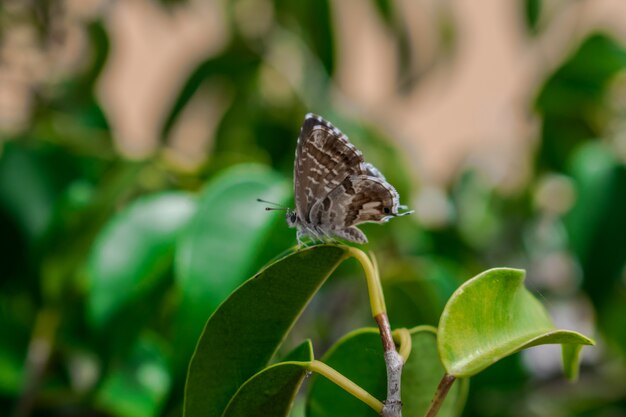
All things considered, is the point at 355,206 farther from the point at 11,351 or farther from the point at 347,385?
the point at 11,351

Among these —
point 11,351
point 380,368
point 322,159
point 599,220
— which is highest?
point 322,159

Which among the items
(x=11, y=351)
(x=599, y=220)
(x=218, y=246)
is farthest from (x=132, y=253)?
(x=599, y=220)

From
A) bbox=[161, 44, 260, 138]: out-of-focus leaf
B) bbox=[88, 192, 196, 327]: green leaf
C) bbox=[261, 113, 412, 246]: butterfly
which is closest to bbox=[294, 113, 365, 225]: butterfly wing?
bbox=[261, 113, 412, 246]: butterfly

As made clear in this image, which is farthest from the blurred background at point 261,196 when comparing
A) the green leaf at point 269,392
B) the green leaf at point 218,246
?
the green leaf at point 269,392

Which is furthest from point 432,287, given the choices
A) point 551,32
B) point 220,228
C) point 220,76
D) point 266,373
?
point 551,32

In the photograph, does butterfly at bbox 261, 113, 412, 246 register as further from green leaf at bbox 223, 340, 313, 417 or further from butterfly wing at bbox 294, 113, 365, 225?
green leaf at bbox 223, 340, 313, 417

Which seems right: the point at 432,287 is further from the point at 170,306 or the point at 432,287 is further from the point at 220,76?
the point at 220,76
